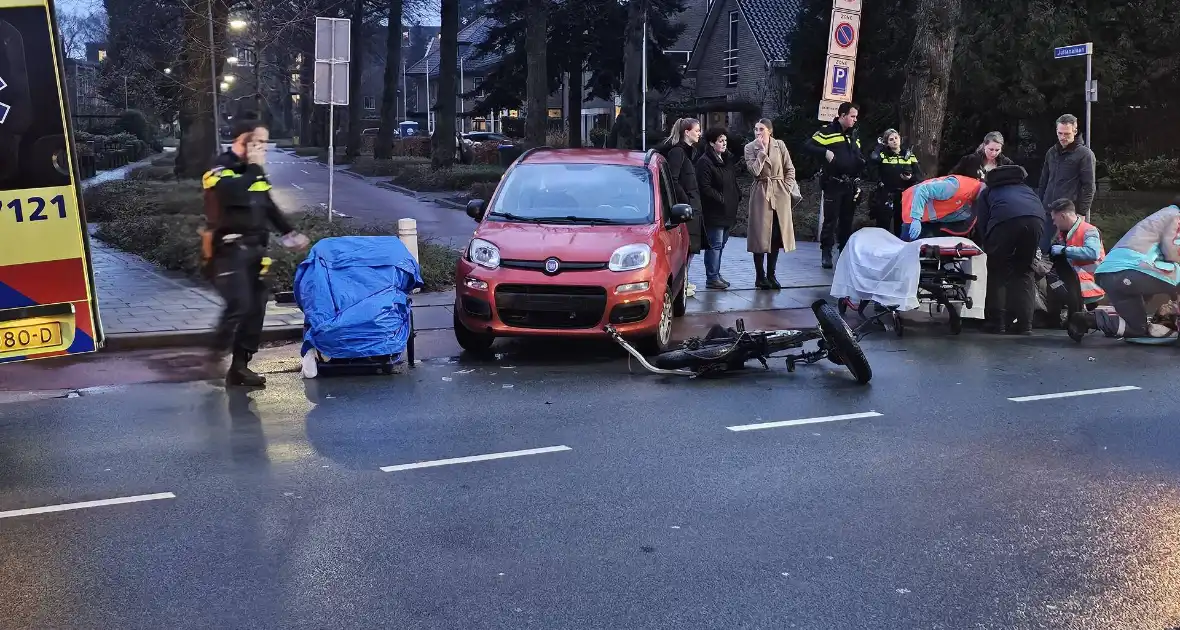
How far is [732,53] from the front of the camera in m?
56.0

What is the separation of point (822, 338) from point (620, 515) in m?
3.89

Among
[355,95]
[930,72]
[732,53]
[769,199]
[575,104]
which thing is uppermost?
[930,72]

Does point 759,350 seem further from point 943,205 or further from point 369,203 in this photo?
point 369,203

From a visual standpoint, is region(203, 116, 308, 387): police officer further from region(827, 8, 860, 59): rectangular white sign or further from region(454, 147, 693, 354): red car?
region(827, 8, 860, 59): rectangular white sign

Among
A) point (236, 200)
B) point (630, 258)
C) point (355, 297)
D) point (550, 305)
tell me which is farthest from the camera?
point (630, 258)

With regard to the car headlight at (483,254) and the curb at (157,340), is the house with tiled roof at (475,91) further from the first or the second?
the car headlight at (483,254)

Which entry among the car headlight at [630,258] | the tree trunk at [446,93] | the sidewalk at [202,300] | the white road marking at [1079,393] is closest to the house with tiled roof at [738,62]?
the tree trunk at [446,93]

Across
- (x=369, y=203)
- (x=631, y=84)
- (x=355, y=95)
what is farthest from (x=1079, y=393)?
(x=355, y=95)

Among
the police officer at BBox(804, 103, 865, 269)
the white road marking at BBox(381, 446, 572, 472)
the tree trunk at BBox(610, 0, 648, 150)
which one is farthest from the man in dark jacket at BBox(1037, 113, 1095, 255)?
the tree trunk at BBox(610, 0, 648, 150)

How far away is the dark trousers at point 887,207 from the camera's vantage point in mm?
14430

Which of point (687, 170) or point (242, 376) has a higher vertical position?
point (687, 170)

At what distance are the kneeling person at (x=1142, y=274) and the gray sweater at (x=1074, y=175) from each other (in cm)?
181

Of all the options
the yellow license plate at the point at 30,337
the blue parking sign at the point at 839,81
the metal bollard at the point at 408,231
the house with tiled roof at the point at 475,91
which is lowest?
the house with tiled roof at the point at 475,91

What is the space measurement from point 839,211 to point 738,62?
1654 inches
